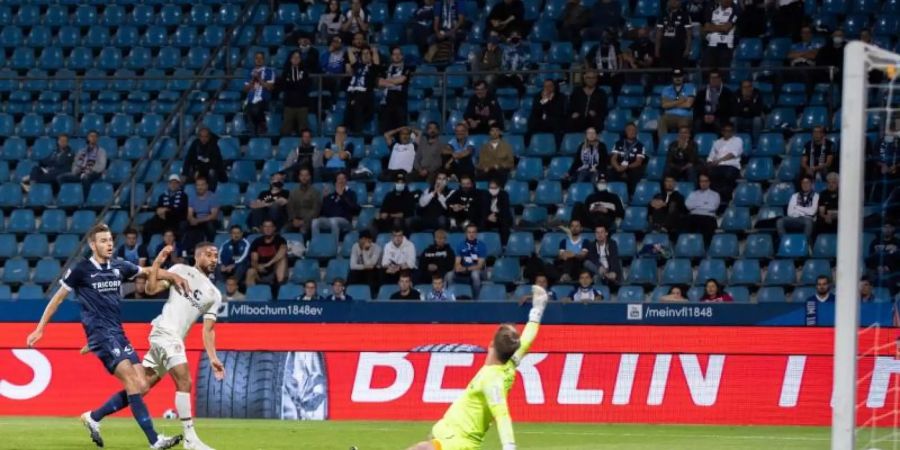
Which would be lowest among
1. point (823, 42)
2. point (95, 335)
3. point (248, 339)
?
point (248, 339)

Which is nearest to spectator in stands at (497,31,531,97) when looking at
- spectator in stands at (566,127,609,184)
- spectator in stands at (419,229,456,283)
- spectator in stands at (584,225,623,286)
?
spectator in stands at (566,127,609,184)

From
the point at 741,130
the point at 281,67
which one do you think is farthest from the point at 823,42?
the point at 281,67

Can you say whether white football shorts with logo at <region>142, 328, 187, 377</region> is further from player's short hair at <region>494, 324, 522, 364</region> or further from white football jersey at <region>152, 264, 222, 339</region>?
player's short hair at <region>494, 324, 522, 364</region>

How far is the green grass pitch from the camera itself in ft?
54.2

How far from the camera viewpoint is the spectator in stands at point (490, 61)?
91.4 ft

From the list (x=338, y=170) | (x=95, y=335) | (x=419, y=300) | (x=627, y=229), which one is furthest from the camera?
(x=338, y=170)

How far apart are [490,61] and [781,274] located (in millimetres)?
6817

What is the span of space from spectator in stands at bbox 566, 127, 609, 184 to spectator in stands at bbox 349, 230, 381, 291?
3506 mm

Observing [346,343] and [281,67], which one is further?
[281,67]

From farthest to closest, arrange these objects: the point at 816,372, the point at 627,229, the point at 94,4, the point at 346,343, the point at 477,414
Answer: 1. the point at 94,4
2. the point at 627,229
3. the point at 346,343
4. the point at 816,372
5. the point at 477,414

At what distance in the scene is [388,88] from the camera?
90.3 ft

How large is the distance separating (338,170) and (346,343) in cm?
594

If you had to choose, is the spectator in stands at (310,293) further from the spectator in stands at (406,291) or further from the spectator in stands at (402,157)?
the spectator in stands at (402,157)

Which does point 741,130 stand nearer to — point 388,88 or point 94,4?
point 388,88
